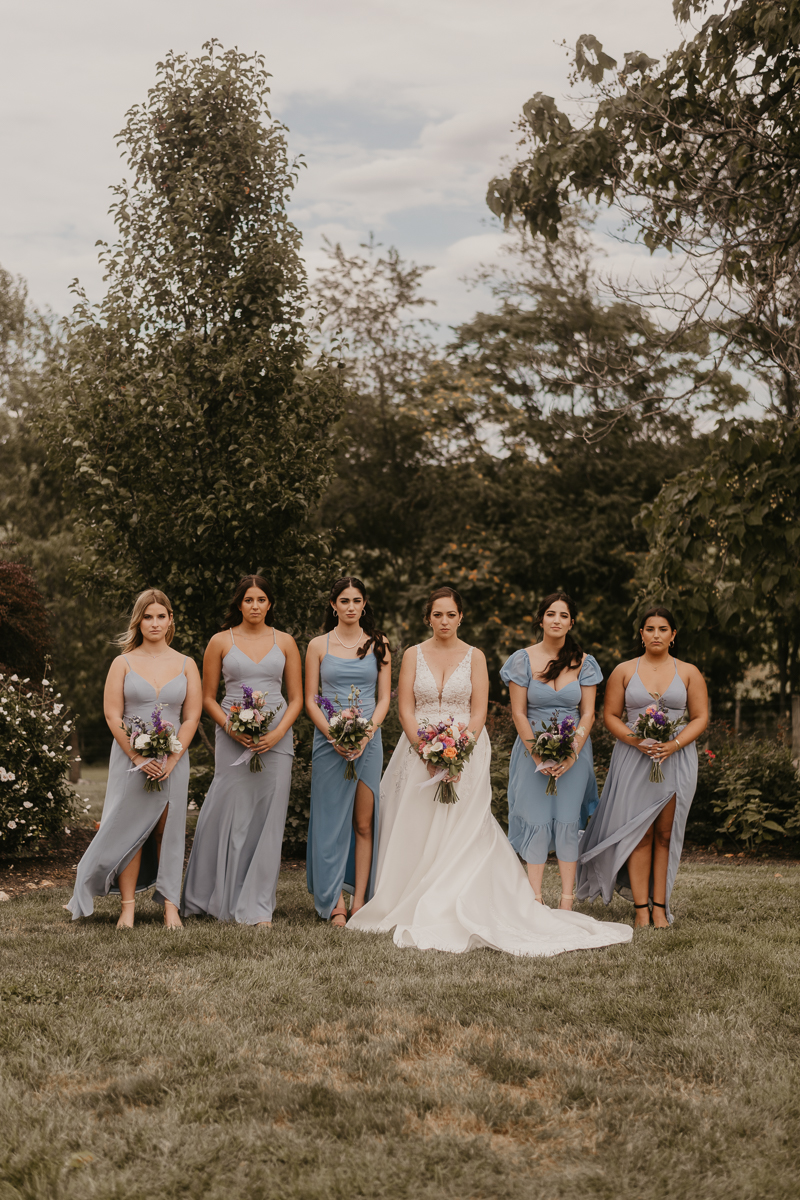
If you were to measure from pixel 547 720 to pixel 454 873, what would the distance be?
1171 millimetres

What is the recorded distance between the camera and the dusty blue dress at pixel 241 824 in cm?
656

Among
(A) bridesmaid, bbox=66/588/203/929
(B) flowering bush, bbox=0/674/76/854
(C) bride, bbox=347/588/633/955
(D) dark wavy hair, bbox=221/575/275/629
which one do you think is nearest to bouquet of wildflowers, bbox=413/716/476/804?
(C) bride, bbox=347/588/633/955

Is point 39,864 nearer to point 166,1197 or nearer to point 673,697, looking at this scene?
point 673,697

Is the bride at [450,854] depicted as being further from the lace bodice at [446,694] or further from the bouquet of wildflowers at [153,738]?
the bouquet of wildflowers at [153,738]

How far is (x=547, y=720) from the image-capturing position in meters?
6.86

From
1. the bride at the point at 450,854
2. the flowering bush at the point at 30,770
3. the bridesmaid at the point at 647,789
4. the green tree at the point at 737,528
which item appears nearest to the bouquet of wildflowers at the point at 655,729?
the bridesmaid at the point at 647,789

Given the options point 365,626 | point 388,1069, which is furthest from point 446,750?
point 388,1069

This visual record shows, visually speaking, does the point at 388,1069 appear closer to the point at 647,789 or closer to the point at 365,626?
the point at 647,789

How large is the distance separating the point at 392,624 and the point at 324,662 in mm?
13513

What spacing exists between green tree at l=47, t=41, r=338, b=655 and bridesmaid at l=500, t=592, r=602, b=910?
9.44 feet

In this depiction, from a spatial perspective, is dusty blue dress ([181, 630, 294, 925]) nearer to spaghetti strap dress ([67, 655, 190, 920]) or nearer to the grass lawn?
spaghetti strap dress ([67, 655, 190, 920])

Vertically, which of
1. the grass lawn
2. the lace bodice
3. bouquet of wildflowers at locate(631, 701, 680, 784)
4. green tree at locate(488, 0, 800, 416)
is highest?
green tree at locate(488, 0, 800, 416)

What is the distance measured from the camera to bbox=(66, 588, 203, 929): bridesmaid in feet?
20.9

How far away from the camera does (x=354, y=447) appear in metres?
19.7
